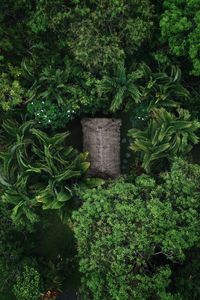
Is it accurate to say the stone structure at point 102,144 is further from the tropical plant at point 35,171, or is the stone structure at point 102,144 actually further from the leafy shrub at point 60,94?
the tropical plant at point 35,171

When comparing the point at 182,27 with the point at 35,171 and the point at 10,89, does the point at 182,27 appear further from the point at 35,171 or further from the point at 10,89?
the point at 35,171

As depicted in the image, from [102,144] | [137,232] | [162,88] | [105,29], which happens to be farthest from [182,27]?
[137,232]

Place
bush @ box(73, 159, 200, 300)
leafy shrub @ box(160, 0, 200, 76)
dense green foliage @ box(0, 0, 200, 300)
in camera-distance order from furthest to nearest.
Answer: leafy shrub @ box(160, 0, 200, 76), dense green foliage @ box(0, 0, 200, 300), bush @ box(73, 159, 200, 300)

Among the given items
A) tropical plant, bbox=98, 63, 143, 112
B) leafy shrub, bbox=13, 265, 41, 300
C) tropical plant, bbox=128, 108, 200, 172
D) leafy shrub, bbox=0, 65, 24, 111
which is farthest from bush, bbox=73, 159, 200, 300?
leafy shrub, bbox=0, 65, 24, 111

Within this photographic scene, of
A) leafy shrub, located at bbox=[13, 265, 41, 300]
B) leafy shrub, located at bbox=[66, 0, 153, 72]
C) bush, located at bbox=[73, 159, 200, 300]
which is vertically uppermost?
leafy shrub, located at bbox=[66, 0, 153, 72]

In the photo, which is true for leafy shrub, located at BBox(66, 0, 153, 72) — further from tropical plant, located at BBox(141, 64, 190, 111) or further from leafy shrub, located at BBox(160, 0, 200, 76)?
tropical plant, located at BBox(141, 64, 190, 111)

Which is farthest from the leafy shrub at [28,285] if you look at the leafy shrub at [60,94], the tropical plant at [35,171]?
the leafy shrub at [60,94]
